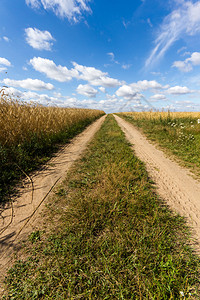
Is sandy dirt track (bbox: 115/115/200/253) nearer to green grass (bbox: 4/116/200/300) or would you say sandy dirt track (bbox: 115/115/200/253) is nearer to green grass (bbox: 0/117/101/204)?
green grass (bbox: 4/116/200/300)

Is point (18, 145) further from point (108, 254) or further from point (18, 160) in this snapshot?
point (108, 254)

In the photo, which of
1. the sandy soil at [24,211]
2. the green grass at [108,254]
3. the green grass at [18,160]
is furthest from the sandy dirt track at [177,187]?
the green grass at [18,160]

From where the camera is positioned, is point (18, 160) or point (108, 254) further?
point (18, 160)

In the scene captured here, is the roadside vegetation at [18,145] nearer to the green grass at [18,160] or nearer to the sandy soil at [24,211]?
the green grass at [18,160]

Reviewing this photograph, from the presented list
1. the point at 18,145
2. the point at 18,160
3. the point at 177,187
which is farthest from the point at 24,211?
the point at 177,187

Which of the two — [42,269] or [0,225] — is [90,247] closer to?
[42,269]

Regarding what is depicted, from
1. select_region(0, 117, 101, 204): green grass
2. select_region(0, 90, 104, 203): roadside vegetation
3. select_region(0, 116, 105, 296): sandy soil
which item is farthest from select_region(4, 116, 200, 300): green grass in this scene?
select_region(0, 90, 104, 203): roadside vegetation

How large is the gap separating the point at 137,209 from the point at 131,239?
2.13 feet

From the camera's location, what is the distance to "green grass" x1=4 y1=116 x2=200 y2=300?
1527 millimetres

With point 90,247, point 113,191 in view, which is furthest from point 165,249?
point 113,191

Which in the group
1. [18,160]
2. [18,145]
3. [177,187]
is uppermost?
[18,145]

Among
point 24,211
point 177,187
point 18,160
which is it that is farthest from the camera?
point 18,160

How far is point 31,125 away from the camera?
6113 mm

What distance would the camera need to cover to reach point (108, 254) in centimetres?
188
